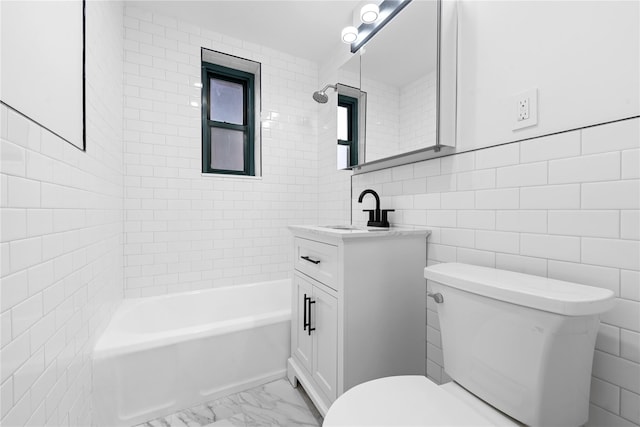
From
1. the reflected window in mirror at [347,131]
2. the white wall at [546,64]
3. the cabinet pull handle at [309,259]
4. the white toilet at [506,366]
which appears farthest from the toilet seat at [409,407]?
the reflected window in mirror at [347,131]

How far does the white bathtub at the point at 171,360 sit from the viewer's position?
1.33 metres

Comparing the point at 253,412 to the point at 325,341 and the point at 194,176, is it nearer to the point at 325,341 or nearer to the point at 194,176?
the point at 325,341

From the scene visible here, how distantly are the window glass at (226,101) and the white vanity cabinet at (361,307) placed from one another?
1602 millimetres

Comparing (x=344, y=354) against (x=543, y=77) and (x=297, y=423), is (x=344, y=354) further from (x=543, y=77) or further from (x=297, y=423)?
(x=543, y=77)

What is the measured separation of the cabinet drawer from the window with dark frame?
1239 mm

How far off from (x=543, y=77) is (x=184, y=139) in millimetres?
2210

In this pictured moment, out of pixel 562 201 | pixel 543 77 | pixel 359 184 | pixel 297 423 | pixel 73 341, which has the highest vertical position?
pixel 543 77

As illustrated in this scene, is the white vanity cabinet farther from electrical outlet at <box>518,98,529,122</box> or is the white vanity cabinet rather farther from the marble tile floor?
electrical outlet at <box>518,98,529,122</box>

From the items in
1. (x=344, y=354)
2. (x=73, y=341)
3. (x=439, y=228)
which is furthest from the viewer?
(x=439, y=228)

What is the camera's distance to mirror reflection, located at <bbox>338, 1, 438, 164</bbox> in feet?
4.30

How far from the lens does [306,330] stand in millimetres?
1507

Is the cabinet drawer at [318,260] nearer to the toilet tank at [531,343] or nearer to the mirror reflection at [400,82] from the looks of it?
the toilet tank at [531,343]

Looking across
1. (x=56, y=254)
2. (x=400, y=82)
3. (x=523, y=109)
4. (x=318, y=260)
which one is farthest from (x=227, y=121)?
(x=523, y=109)

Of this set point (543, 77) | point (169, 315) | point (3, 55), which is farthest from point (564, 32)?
point (169, 315)
